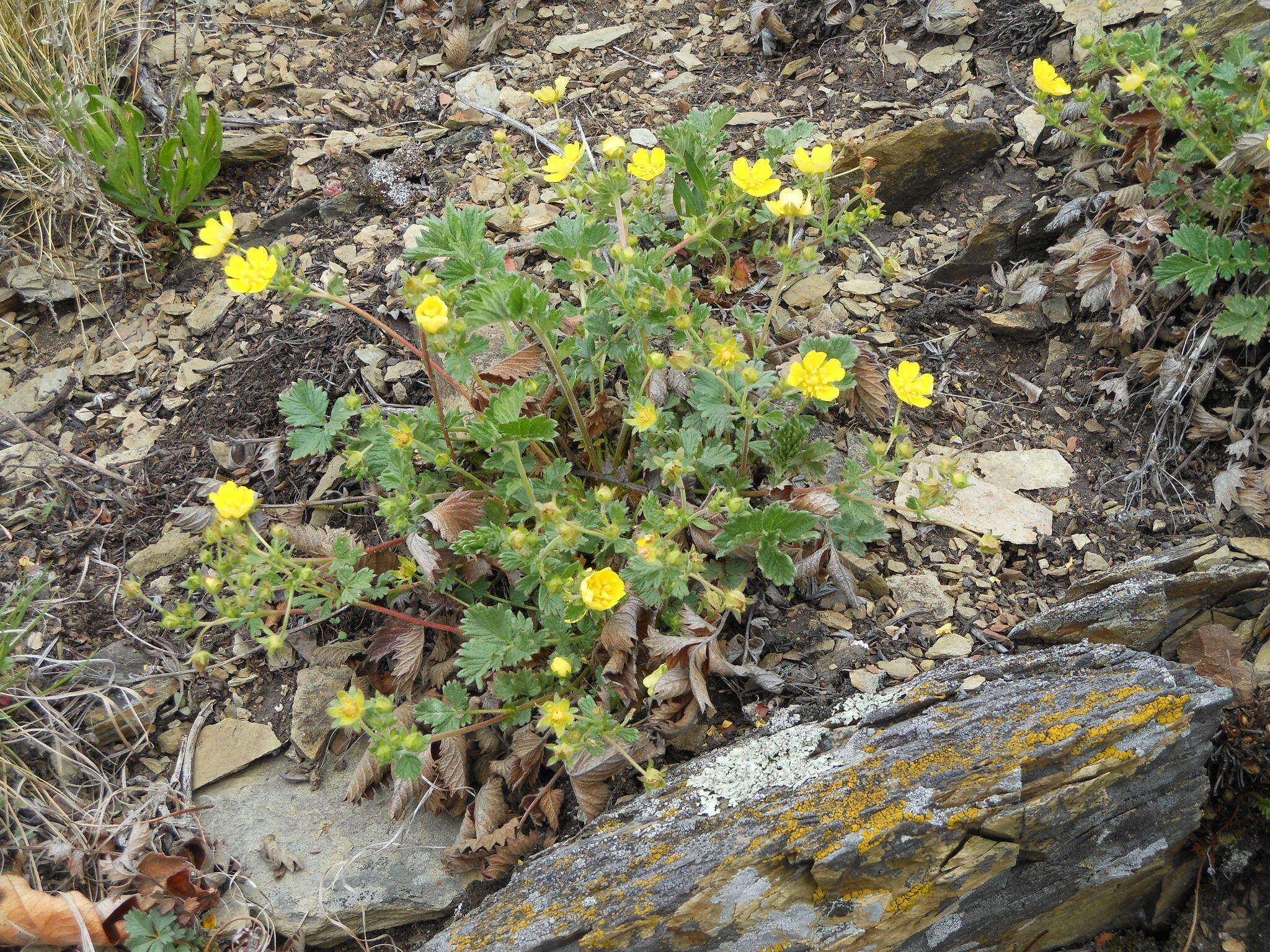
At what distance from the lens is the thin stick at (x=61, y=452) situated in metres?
3.36

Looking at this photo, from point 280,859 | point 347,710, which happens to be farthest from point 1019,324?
point 280,859

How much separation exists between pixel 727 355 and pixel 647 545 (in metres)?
0.57

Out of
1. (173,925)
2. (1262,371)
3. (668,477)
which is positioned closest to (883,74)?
(1262,371)

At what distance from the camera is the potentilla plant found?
236 centimetres

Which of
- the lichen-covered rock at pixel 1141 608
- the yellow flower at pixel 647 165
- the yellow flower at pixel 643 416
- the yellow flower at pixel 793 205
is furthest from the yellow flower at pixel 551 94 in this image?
the lichen-covered rock at pixel 1141 608

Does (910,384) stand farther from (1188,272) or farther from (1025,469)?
(1188,272)

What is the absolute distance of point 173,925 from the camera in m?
2.47

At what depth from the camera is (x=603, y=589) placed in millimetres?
2242

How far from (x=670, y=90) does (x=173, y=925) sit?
3.84 meters

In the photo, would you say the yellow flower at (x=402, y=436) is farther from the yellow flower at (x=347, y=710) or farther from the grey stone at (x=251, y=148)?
the grey stone at (x=251, y=148)

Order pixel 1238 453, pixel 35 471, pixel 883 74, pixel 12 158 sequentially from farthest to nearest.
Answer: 1. pixel 883 74
2. pixel 12 158
3. pixel 35 471
4. pixel 1238 453

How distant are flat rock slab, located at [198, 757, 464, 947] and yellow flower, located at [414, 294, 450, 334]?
1441 mm

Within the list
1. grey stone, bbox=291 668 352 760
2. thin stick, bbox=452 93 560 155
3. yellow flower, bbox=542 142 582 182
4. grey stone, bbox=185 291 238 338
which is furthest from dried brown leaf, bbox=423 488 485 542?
thin stick, bbox=452 93 560 155

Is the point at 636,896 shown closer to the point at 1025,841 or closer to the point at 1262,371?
the point at 1025,841
